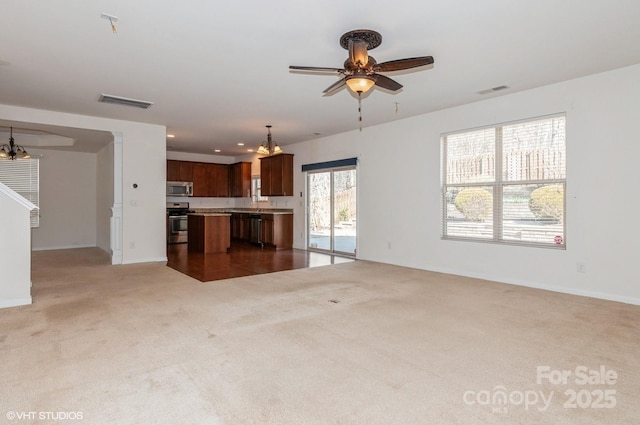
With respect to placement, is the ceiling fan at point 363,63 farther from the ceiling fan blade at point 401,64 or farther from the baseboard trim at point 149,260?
the baseboard trim at point 149,260

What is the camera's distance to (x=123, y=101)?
525 centimetres

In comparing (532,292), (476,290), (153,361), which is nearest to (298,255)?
(476,290)

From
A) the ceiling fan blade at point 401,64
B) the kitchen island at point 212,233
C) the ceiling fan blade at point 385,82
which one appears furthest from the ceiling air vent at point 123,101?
the ceiling fan blade at point 401,64

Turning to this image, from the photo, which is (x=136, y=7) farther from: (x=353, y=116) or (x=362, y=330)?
(x=353, y=116)

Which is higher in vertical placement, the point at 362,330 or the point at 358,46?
the point at 358,46

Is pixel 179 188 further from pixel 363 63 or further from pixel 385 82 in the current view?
pixel 363 63

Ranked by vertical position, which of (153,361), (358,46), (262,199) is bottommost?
(153,361)

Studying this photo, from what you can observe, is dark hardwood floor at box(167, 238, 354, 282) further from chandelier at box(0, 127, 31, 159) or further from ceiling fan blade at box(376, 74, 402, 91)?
chandelier at box(0, 127, 31, 159)

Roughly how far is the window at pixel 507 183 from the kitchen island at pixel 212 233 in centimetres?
469

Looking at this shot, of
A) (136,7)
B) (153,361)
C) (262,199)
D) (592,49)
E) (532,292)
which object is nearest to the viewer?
(153,361)

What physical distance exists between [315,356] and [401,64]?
2483mm

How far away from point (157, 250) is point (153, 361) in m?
4.83

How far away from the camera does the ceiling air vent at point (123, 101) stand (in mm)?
5047

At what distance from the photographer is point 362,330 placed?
10.3 feet
